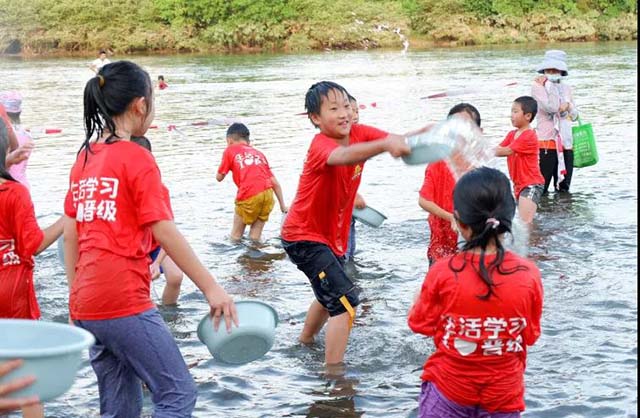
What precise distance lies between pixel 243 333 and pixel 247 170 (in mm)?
5430

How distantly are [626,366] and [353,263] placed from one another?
10.7ft

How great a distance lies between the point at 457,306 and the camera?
3.56 metres

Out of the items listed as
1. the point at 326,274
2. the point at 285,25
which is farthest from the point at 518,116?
the point at 285,25

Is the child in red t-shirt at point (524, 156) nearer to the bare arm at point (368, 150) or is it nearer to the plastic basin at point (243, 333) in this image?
the bare arm at point (368, 150)

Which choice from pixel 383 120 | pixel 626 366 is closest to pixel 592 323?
pixel 626 366

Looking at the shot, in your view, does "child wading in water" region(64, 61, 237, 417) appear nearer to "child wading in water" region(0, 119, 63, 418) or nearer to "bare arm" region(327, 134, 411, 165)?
"child wading in water" region(0, 119, 63, 418)

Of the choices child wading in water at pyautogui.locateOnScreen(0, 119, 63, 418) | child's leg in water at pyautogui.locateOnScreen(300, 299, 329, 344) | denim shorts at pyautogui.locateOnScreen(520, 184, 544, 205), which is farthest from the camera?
denim shorts at pyautogui.locateOnScreen(520, 184, 544, 205)

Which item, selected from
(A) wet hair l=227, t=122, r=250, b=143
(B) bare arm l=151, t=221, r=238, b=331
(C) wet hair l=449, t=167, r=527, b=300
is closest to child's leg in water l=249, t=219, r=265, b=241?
(A) wet hair l=227, t=122, r=250, b=143

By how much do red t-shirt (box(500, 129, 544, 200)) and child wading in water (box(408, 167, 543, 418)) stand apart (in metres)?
5.30

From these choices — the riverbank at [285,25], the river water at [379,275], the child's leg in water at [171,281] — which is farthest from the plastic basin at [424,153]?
the riverbank at [285,25]

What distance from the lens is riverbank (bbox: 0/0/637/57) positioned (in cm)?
5944

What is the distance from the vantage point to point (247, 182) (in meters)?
9.55

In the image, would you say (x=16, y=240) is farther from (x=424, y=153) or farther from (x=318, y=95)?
(x=424, y=153)

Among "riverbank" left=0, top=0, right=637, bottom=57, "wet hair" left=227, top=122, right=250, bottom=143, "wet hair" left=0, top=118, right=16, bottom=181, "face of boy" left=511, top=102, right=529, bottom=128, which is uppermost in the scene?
"riverbank" left=0, top=0, right=637, bottom=57
